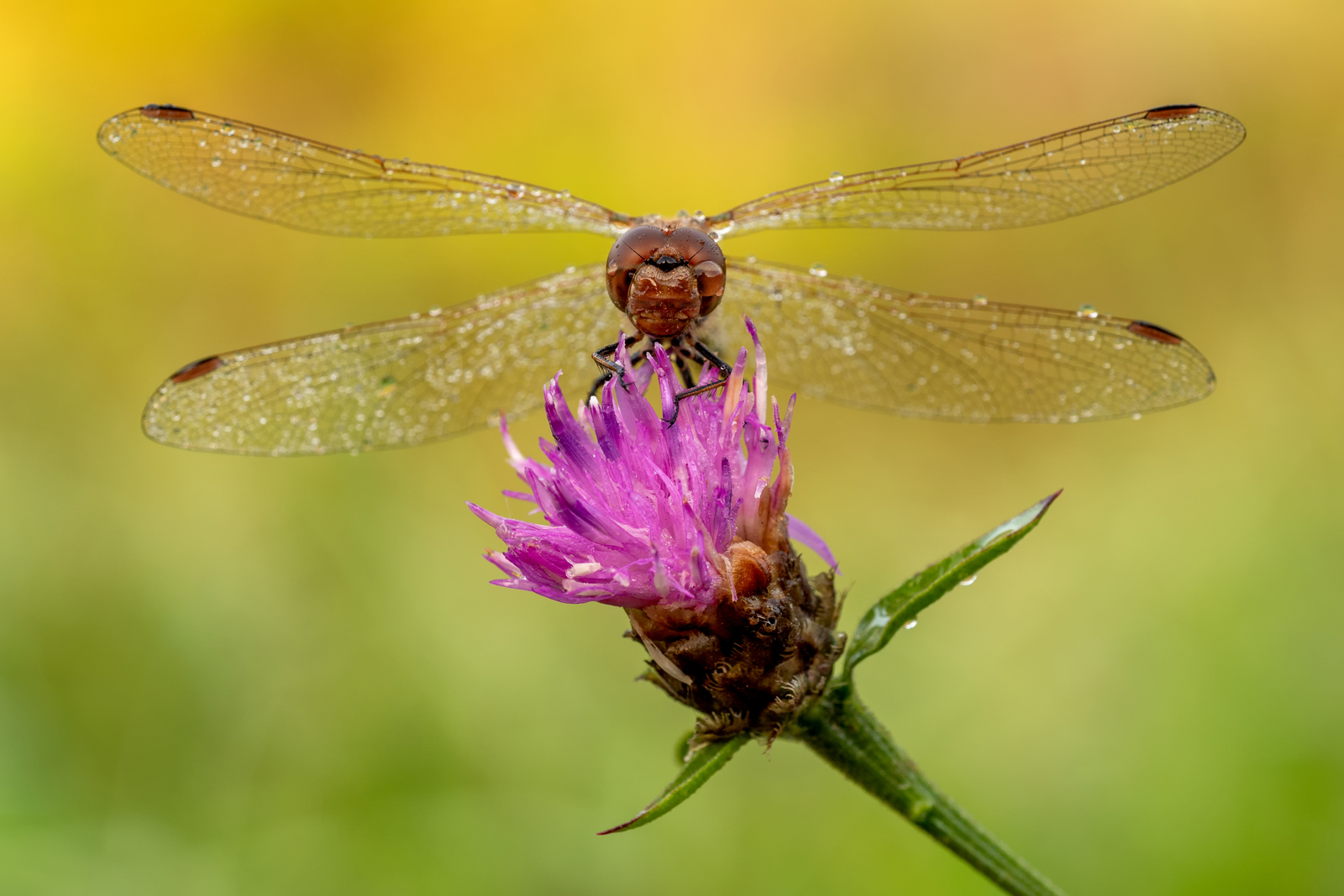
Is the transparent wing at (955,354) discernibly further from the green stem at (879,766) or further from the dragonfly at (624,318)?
the green stem at (879,766)

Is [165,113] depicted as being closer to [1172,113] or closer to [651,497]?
[651,497]

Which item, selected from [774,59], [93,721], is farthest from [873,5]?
[93,721]

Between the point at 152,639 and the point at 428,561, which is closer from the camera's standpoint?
the point at 152,639

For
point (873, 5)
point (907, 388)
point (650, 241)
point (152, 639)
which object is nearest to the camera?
point (650, 241)

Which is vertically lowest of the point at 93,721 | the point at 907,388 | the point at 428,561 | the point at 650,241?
the point at 93,721

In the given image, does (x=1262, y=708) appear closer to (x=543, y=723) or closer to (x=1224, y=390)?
(x=1224, y=390)

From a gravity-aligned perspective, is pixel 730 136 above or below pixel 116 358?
above

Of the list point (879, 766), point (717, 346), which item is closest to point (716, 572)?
point (879, 766)
